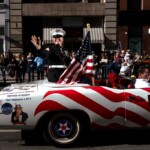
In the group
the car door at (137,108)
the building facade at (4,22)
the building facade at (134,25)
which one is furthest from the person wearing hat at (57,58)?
the building facade at (134,25)

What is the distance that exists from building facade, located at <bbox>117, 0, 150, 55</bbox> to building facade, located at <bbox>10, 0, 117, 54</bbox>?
3.62m

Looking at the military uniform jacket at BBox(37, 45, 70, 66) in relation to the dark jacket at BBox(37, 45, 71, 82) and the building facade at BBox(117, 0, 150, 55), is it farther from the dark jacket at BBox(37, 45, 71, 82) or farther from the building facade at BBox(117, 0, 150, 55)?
the building facade at BBox(117, 0, 150, 55)

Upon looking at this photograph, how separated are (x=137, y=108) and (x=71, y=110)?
38.5 inches

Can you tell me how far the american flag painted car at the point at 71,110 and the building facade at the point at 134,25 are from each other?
1172 inches

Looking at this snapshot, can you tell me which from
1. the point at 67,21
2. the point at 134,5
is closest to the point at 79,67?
the point at 67,21

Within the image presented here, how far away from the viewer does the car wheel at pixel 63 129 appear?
723 centimetres

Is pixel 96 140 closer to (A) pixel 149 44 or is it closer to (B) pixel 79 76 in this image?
(B) pixel 79 76

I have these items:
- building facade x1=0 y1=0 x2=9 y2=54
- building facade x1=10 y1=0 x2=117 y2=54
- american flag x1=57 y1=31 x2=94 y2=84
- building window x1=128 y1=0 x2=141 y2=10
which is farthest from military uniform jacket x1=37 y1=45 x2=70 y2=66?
building window x1=128 y1=0 x2=141 y2=10

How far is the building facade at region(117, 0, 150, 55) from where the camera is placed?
37.0 meters

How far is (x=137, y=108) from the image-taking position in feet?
23.9

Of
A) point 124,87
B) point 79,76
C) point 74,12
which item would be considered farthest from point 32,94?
point 74,12

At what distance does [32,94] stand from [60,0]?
2797 cm

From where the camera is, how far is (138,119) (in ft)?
23.9

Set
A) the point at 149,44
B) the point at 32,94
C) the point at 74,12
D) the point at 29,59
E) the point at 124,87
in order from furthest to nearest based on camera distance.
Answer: the point at 149,44
the point at 74,12
the point at 29,59
the point at 124,87
the point at 32,94
